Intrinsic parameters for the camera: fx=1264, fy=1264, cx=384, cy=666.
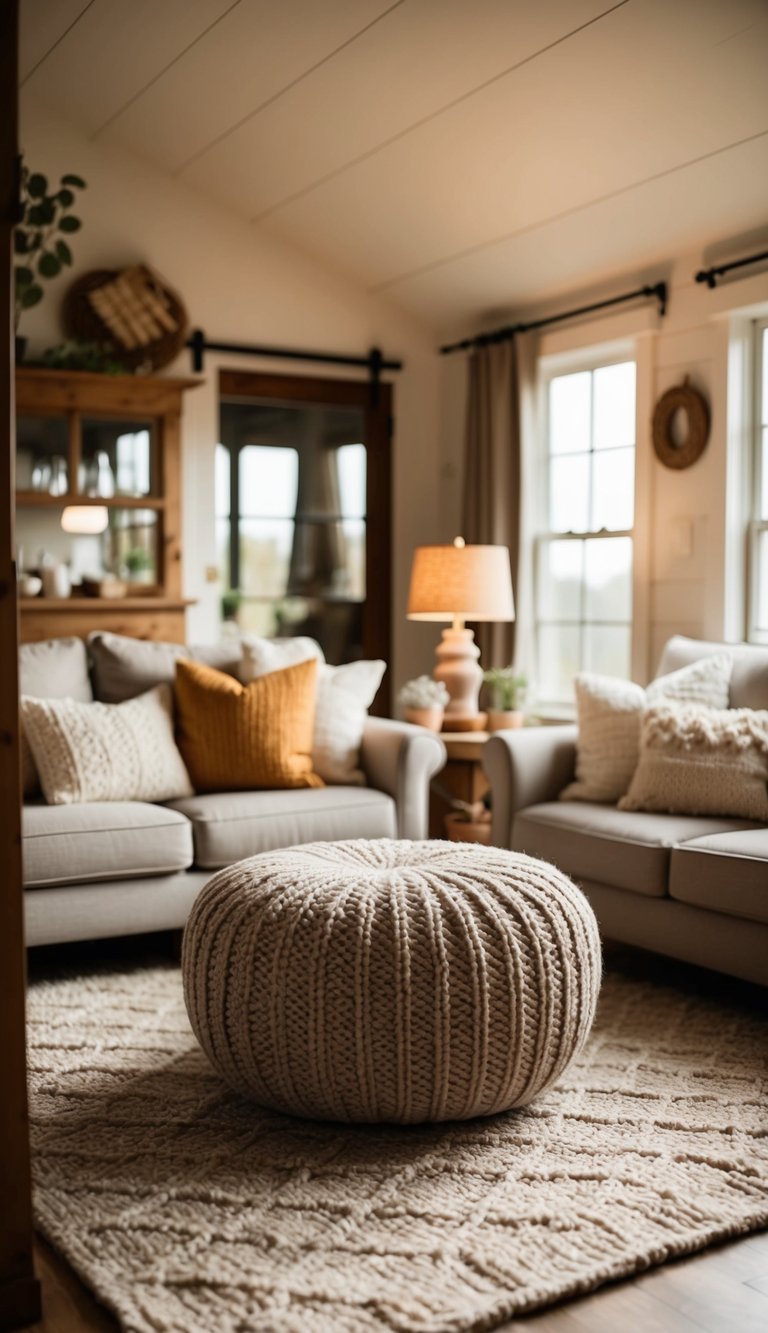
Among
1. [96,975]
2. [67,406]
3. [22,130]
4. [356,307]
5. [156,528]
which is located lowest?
[96,975]

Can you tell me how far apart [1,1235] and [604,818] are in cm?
216

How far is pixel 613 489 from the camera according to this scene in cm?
512

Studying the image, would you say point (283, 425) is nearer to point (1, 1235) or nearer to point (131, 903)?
point (131, 903)

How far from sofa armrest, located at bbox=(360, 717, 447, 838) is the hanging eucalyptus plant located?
83.6 inches

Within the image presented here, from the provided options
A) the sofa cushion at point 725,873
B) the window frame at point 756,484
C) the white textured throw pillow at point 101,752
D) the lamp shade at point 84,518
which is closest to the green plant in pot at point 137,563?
the lamp shade at point 84,518

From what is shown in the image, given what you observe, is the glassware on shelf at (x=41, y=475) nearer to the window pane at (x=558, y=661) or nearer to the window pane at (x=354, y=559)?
the window pane at (x=354, y=559)

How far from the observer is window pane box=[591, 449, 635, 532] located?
5.04m

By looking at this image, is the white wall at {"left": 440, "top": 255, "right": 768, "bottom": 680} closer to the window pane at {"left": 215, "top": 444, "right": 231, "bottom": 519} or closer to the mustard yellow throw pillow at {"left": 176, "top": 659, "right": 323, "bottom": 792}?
the mustard yellow throw pillow at {"left": 176, "top": 659, "right": 323, "bottom": 792}

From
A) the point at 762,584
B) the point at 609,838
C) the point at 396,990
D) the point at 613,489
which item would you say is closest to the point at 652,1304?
→ the point at 396,990

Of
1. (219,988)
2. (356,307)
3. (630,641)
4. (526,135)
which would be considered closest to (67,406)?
(356,307)

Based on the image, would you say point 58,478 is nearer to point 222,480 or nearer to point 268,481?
point 222,480

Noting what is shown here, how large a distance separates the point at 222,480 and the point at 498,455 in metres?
1.22

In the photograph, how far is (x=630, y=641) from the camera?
193 inches

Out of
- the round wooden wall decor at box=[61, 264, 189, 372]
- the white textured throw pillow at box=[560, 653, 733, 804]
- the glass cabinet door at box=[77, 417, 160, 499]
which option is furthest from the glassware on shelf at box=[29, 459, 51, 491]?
the white textured throw pillow at box=[560, 653, 733, 804]
